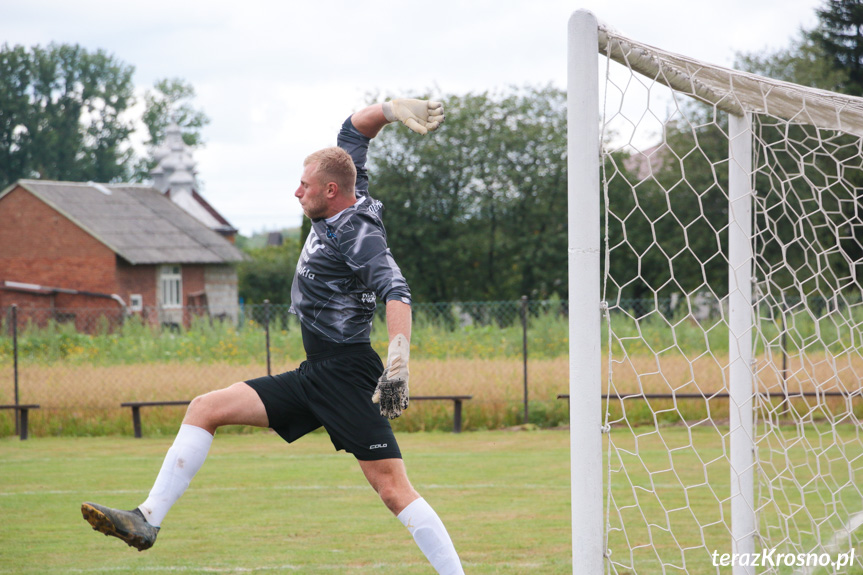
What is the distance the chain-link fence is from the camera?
42.3 feet

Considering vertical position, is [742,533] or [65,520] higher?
[742,533]

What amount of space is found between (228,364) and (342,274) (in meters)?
11.4

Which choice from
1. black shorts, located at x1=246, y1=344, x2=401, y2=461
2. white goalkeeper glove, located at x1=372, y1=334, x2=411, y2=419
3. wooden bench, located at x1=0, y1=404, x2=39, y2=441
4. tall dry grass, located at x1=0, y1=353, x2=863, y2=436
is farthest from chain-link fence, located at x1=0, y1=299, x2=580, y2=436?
white goalkeeper glove, located at x1=372, y1=334, x2=411, y2=419

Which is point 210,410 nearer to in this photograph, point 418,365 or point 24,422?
point 24,422

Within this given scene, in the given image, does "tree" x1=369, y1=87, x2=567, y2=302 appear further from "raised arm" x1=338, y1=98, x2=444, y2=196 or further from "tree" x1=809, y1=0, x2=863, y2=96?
"raised arm" x1=338, y1=98, x2=444, y2=196

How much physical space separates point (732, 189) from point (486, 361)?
32.5 feet

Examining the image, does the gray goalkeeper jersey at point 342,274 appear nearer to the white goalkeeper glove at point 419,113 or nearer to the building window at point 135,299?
the white goalkeeper glove at point 419,113

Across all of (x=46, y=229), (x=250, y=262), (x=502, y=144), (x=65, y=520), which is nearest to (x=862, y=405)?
(x=65, y=520)

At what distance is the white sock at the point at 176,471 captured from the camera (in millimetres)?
3504

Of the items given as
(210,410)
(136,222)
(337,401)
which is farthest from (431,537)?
(136,222)

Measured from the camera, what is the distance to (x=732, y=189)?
4363 millimetres

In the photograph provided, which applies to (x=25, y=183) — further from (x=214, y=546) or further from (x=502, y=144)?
(x=214, y=546)

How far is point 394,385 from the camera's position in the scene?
3.43m

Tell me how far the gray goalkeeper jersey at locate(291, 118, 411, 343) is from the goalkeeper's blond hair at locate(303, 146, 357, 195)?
4.1 inches
